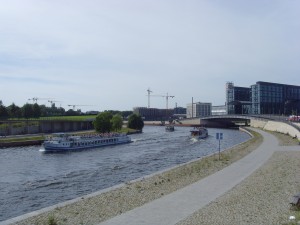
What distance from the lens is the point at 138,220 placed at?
15.8m

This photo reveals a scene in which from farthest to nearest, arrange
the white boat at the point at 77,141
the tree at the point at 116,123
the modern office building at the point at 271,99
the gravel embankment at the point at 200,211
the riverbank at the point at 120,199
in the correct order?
the modern office building at the point at 271,99, the tree at the point at 116,123, the white boat at the point at 77,141, the riverbank at the point at 120,199, the gravel embankment at the point at 200,211

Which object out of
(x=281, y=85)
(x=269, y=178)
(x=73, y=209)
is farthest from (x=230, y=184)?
(x=281, y=85)

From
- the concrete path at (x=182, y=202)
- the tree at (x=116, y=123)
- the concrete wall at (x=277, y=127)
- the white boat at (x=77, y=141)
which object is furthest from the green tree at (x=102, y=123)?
the concrete path at (x=182, y=202)

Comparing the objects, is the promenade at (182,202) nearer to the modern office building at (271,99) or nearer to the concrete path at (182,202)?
the concrete path at (182,202)

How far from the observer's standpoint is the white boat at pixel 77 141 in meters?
66.4

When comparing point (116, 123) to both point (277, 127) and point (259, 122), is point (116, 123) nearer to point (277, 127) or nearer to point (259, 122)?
point (277, 127)

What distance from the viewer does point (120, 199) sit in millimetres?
20859

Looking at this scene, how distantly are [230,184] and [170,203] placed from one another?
21.7ft

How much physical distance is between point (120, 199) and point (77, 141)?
52.3 m

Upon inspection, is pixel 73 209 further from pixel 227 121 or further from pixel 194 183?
pixel 227 121

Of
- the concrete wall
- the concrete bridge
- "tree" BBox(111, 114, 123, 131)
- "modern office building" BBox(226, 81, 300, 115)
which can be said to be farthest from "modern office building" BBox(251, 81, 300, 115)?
"tree" BBox(111, 114, 123, 131)

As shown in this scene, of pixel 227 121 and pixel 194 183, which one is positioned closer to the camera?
pixel 194 183

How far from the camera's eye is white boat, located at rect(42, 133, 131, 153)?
66438 millimetres

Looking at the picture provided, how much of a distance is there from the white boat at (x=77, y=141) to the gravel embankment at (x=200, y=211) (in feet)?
129
